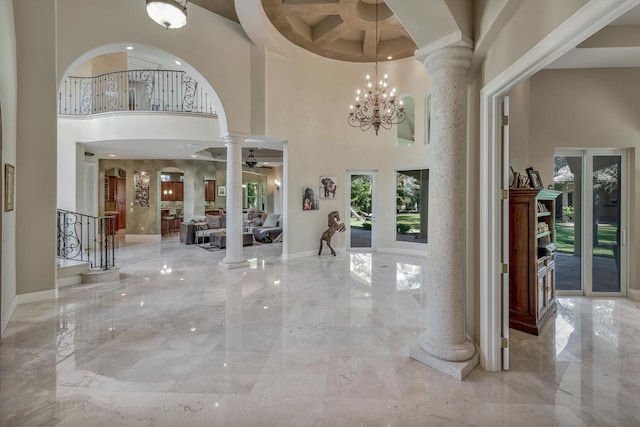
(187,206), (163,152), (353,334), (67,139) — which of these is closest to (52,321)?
(353,334)

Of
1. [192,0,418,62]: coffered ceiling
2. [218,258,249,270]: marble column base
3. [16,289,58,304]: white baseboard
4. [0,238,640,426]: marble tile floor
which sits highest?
[192,0,418,62]: coffered ceiling

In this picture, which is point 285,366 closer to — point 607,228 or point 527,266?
point 527,266

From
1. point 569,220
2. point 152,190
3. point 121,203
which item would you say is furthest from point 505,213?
point 121,203

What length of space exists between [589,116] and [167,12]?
6.18 m

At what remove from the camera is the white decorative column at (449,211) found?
2680 mm

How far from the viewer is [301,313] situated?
410 centimetres

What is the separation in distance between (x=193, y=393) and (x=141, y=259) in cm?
639

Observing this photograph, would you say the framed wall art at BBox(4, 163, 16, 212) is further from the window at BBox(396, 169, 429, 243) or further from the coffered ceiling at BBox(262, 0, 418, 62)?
the window at BBox(396, 169, 429, 243)

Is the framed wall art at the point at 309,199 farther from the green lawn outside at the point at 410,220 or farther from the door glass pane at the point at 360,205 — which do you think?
the green lawn outside at the point at 410,220

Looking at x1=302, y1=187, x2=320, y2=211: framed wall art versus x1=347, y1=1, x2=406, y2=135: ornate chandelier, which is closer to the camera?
x1=347, y1=1, x2=406, y2=135: ornate chandelier

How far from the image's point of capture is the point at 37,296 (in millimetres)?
A: 4570

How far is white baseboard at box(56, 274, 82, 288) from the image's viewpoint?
17.1ft

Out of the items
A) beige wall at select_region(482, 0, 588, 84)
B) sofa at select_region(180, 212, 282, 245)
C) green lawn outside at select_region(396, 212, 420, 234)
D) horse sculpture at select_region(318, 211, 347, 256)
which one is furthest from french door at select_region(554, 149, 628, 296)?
sofa at select_region(180, 212, 282, 245)

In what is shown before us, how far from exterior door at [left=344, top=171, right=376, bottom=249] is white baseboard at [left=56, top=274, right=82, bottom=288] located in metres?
6.25
